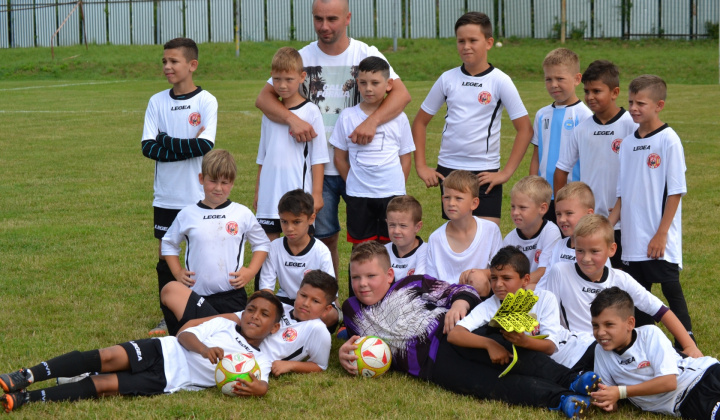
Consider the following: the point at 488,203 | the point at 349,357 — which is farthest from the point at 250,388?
the point at 488,203

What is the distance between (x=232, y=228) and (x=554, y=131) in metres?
2.62

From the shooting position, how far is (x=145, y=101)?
22641 millimetres

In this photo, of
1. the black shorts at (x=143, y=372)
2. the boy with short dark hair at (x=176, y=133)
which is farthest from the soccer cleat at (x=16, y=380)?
the boy with short dark hair at (x=176, y=133)

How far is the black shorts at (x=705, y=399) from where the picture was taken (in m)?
4.25

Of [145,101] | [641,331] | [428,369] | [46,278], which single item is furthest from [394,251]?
[145,101]

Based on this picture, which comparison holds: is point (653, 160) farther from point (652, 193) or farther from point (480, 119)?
point (480, 119)

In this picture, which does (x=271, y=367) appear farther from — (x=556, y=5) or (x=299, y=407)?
(x=556, y=5)

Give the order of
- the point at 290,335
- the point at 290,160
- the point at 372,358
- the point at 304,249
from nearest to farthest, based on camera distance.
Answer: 1. the point at 372,358
2. the point at 290,335
3. the point at 304,249
4. the point at 290,160

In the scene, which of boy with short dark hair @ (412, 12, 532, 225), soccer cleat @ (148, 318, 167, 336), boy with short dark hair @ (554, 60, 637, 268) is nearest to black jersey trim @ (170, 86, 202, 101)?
soccer cleat @ (148, 318, 167, 336)

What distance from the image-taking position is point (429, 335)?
511 centimetres

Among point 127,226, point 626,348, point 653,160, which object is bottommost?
point 626,348

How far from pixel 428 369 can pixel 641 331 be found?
4.26 feet

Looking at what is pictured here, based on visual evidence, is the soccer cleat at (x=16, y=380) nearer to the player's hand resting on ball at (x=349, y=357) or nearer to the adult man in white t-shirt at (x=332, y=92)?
the player's hand resting on ball at (x=349, y=357)

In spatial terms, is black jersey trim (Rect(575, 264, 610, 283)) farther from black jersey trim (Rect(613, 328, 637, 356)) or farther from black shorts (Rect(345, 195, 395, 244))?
black shorts (Rect(345, 195, 395, 244))
